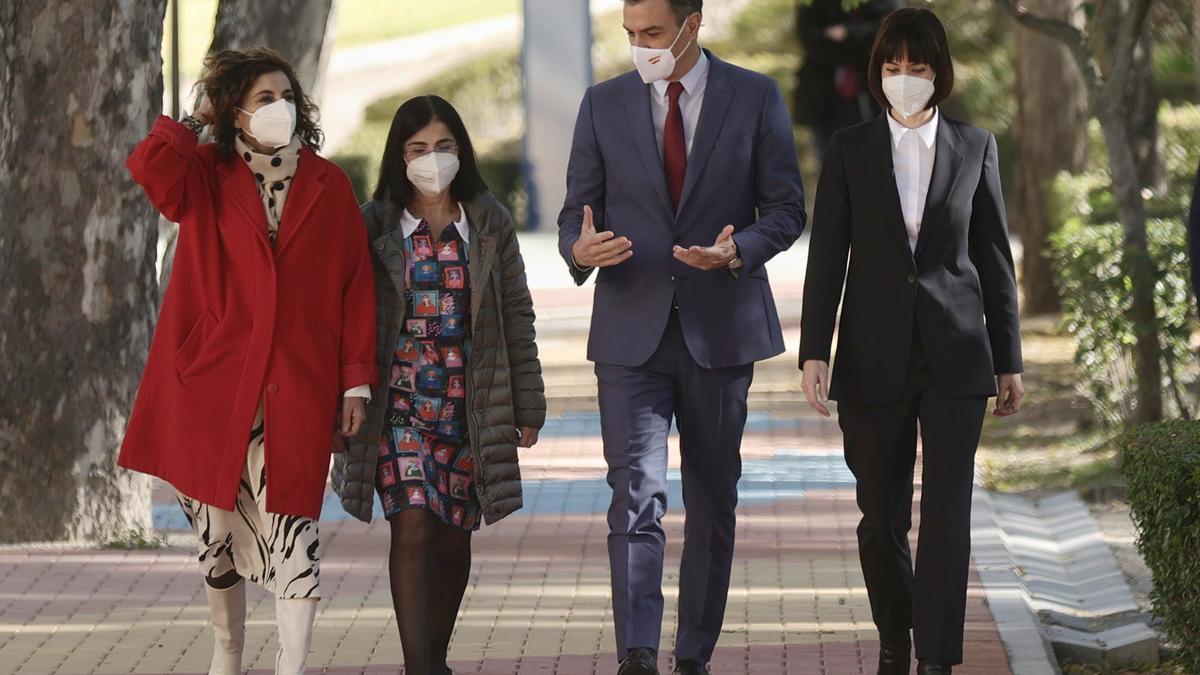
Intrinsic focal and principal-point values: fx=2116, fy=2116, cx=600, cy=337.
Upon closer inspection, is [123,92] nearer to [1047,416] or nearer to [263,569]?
[263,569]

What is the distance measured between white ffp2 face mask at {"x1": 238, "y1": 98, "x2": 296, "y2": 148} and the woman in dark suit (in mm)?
1498

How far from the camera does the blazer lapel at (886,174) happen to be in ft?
19.1

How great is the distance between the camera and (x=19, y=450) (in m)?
9.02

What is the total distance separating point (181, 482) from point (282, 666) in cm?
57

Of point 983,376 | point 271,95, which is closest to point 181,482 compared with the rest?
point 271,95

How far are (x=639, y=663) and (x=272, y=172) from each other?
1681 mm

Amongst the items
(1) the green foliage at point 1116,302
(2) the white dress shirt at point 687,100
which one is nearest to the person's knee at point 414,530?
(2) the white dress shirt at point 687,100

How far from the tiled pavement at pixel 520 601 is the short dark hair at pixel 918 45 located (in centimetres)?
185

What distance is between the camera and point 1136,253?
10.6 m

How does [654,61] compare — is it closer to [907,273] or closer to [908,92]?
[908,92]

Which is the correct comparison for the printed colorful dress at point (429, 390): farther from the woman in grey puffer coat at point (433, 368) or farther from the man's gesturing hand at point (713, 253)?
the man's gesturing hand at point (713, 253)

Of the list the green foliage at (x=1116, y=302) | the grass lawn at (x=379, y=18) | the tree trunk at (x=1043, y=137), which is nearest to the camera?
the green foliage at (x=1116, y=302)

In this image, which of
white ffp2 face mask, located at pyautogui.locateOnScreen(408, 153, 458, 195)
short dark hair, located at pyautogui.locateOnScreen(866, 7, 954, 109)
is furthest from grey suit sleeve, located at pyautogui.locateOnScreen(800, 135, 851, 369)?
white ffp2 face mask, located at pyautogui.locateOnScreen(408, 153, 458, 195)

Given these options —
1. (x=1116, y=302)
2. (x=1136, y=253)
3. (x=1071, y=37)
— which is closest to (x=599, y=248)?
(x=1136, y=253)
